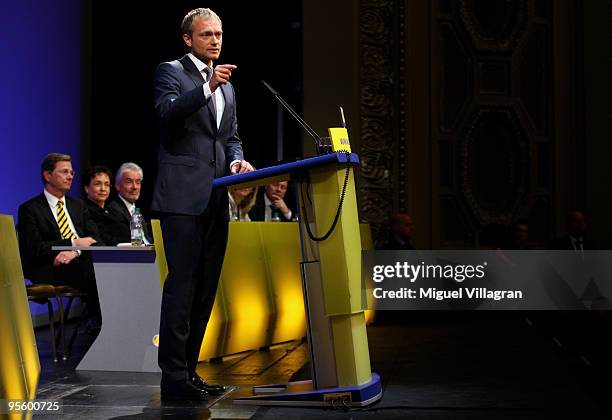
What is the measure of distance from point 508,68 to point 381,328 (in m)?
3.77

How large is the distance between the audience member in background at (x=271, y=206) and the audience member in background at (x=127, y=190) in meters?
1.21

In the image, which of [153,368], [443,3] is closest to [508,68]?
[443,3]

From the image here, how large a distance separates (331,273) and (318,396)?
49 centimetres

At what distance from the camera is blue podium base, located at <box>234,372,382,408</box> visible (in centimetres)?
341

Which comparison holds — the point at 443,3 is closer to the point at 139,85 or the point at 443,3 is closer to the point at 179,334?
the point at 139,85

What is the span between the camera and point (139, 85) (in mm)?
8180

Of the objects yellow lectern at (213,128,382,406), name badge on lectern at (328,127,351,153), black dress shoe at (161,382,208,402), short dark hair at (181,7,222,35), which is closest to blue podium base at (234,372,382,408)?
yellow lectern at (213,128,382,406)

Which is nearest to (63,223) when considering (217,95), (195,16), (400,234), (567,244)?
(217,95)

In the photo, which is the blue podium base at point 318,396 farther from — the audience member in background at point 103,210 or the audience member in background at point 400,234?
Answer: the audience member in background at point 400,234

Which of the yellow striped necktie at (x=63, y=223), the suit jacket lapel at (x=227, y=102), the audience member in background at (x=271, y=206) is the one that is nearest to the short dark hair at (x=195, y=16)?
the suit jacket lapel at (x=227, y=102)

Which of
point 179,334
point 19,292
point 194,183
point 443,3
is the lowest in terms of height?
point 179,334

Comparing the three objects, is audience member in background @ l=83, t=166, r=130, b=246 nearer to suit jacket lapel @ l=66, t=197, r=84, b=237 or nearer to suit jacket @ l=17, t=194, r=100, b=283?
suit jacket lapel @ l=66, t=197, r=84, b=237

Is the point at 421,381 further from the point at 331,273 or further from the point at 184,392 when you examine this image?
the point at 184,392

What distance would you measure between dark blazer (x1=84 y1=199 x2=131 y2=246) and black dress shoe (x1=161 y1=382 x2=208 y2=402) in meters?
2.57
